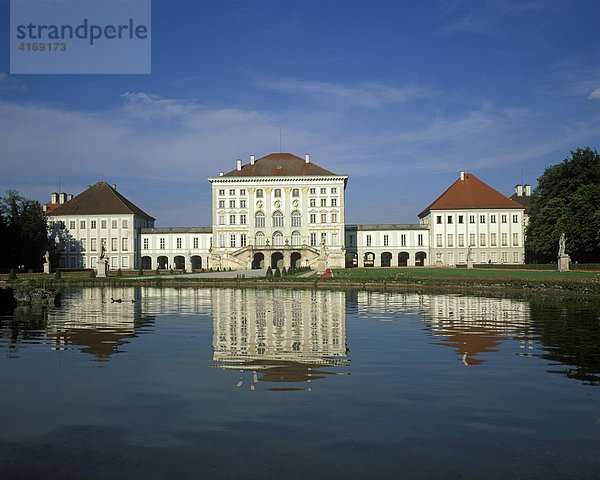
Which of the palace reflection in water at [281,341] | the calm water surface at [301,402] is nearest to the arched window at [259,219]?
the palace reflection in water at [281,341]

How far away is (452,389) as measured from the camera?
8.56 m

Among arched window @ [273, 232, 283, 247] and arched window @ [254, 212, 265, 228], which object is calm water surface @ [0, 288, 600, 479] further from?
arched window @ [254, 212, 265, 228]

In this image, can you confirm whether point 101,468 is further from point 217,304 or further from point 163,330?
point 217,304

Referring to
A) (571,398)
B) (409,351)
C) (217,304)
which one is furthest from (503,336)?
(217,304)

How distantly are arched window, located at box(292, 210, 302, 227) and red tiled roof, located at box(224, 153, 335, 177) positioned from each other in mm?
5813

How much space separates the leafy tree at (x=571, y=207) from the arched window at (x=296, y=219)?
31431mm

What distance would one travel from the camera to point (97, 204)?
77.9 metres

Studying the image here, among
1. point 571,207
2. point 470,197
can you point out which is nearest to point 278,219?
point 470,197

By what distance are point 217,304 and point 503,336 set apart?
46.3 feet

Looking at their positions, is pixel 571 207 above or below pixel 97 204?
below

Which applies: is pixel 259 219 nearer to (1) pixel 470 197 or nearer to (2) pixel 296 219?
(2) pixel 296 219

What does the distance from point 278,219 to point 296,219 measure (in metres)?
2.70

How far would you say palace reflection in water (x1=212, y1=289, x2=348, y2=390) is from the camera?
9.90 metres

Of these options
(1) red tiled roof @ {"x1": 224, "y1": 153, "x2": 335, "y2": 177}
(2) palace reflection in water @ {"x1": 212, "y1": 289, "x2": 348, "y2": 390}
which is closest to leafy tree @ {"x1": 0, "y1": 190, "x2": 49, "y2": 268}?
(1) red tiled roof @ {"x1": 224, "y1": 153, "x2": 335, "y2": 177}
